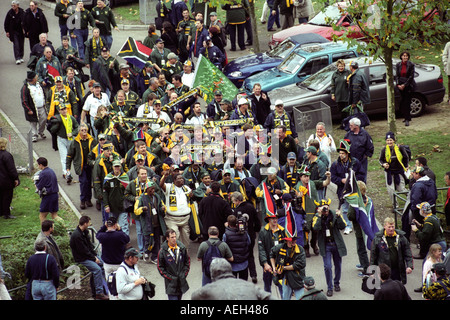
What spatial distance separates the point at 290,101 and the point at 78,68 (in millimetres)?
5737

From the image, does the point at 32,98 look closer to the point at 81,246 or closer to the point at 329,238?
the point at 81,246

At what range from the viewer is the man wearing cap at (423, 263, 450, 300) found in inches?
457

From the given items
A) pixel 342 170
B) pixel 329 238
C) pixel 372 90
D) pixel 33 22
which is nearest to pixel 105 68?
pixel 33 22

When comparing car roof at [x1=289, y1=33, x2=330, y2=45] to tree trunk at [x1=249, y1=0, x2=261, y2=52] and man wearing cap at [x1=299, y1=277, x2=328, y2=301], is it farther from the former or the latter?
man wearing cap at [x1=299, y1=277, x2=328, y2=301]

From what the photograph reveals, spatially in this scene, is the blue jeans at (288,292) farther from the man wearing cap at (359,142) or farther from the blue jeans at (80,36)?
the blue jeans at (80,36)

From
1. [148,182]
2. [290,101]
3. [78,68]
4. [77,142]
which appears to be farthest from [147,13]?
[148,182]

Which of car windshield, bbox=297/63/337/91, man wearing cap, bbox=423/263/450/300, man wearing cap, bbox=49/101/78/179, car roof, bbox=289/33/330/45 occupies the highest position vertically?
car roof, bbox=289/33/330/45

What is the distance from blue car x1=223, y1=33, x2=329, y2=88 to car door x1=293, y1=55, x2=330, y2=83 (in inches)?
45.4

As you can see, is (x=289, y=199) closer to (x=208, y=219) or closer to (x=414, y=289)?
(x=208, y=219)

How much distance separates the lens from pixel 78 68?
69.1 ft

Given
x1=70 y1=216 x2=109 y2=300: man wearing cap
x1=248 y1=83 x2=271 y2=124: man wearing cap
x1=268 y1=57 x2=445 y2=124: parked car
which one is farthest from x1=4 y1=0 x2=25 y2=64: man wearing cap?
x1=70 y1=216 x2=109 y2=300: man wearing cap

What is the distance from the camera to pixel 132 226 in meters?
16.5

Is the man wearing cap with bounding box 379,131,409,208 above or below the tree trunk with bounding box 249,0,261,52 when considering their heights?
below

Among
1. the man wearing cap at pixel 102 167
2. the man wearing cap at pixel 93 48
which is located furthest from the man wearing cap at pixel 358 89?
the man wearing cap at pixel 93 48
